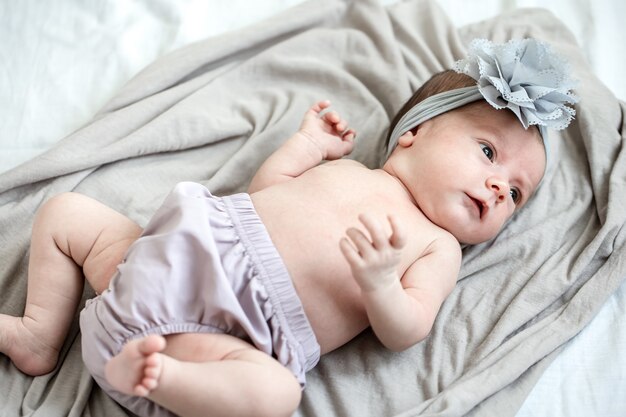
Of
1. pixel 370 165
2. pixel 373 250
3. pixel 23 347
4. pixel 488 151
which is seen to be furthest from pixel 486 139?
pixel 23 347

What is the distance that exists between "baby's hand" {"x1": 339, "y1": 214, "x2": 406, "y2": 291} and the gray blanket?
1.13 feet

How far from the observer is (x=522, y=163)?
5.56 ft

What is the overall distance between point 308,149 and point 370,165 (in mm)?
258

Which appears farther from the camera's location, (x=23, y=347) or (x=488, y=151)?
(x=488, y=151)

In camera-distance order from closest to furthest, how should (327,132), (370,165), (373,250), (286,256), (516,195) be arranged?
(373,250) < (286,256) < (516,195) < (327,132) < (370,165)

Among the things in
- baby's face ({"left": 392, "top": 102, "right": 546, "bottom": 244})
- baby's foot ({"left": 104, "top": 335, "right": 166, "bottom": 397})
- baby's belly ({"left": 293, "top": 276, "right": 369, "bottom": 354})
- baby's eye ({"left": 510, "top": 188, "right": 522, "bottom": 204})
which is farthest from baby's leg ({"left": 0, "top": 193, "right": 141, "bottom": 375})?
baby's eye ({"left": 510, "top": 188, "right": 522, "bottom": 204})

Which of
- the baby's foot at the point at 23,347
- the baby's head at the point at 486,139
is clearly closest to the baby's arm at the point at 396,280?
the baby's head at the point at 486,139

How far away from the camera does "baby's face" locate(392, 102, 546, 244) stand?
5.34 ft

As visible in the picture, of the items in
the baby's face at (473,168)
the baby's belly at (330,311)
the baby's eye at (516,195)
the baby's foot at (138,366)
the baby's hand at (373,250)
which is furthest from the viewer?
the baby's eye at (516,195)

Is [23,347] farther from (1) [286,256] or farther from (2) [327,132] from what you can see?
(2) [327,132]

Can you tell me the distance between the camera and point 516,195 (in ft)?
5.79

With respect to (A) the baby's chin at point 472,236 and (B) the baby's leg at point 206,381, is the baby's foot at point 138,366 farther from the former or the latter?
(A) the baby's chin at point 472,236

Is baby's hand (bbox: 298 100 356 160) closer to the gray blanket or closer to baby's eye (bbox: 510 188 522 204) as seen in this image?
the gray blanket

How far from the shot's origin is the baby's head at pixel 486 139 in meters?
1.63
